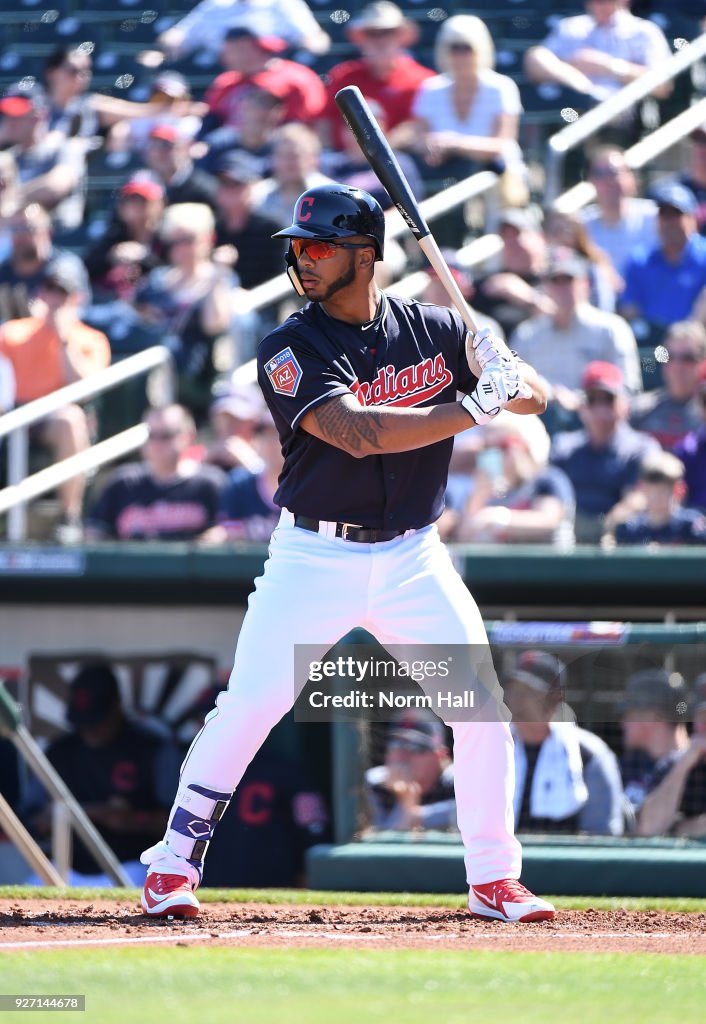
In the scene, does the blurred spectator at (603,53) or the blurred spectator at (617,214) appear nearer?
the blurred spectator at (617,214)

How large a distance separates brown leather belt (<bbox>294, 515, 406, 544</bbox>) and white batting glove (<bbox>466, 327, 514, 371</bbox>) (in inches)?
18.2

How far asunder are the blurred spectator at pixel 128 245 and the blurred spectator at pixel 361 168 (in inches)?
40.2

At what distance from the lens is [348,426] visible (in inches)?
155

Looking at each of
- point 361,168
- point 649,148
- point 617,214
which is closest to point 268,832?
point 617,214

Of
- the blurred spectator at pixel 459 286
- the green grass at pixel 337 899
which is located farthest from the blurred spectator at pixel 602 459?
the green grass at pixel 337 899

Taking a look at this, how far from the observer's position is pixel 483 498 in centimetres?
721

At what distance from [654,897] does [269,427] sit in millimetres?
2997

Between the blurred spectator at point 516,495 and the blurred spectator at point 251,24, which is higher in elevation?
the blurred spectator at point 251,24

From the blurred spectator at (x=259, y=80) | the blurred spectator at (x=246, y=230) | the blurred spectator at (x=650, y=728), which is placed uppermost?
the blurred spectator at (x=259, y=80)

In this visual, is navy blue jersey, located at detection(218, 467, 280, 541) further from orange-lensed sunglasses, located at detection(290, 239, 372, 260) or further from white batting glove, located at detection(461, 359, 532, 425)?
white batting glove, located at detection(461, 359, 532, 425)

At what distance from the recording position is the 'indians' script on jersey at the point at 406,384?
4199 mm

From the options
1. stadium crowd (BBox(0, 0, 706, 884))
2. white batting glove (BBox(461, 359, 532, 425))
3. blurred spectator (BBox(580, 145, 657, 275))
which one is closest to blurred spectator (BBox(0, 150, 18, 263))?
stadium crowd (BBox(0, 0, 706, 884))

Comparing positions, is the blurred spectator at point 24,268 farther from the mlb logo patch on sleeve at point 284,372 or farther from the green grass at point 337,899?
the mlb logo patch on sleeve at point 284,372

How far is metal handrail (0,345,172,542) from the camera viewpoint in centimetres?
767
